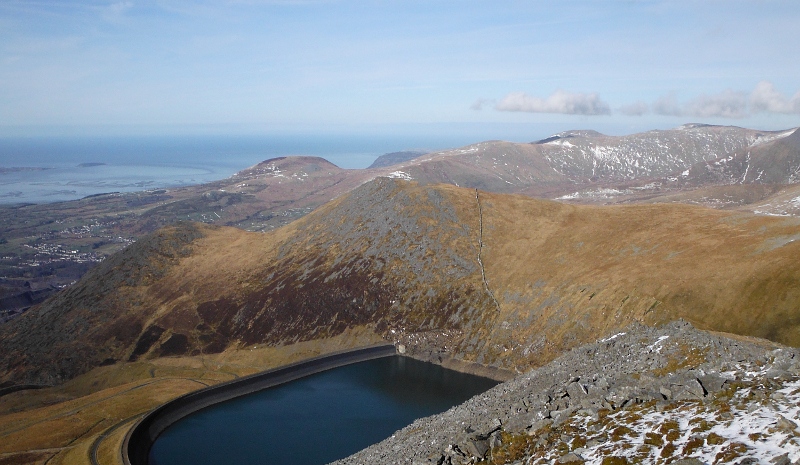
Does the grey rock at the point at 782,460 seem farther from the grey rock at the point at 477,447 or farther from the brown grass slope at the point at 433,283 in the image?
the brown grass slope at the point at 433,283

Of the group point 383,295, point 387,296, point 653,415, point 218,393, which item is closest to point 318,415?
point 218,393

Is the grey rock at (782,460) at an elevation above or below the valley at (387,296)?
above

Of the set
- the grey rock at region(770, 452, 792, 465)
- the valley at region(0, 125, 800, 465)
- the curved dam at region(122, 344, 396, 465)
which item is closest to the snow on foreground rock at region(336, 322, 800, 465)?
the grey rock at region(770, 452, 792, 465)

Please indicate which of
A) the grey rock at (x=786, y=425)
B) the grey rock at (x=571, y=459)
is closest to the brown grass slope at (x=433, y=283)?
the grey rock at (x=786, y=425)

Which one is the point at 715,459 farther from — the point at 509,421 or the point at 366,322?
the point at 366,322

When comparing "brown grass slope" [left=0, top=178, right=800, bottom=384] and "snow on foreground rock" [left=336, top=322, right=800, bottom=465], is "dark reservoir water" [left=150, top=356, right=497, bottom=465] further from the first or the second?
"snow on foreground rock" [left=336, top=322, right=800, bottom=465]
